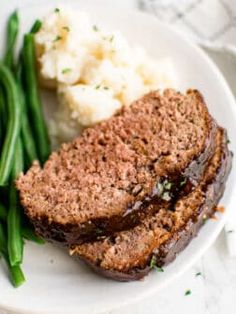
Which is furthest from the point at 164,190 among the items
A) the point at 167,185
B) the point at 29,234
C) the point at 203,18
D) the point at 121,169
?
the point at 203,18

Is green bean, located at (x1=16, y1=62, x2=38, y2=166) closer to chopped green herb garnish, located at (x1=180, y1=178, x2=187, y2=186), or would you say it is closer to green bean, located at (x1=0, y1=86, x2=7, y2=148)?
green bean, located at (x1=0, y1=86, x2=7, y2=148)

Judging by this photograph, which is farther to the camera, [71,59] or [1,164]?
[71,59]

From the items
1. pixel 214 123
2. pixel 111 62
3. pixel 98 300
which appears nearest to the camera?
pixel 98 300

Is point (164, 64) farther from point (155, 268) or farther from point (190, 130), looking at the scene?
point (155, 268)

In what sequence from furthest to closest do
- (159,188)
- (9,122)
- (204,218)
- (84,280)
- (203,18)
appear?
(203,18) < (9,122) < (204,218) < (84,280) < (159,188)

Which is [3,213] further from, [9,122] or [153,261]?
[153,261]

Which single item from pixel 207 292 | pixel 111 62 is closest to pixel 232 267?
pixel 207 292

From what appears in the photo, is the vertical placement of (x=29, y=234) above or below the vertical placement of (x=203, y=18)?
below

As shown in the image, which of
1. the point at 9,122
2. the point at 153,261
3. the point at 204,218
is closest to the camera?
the point at 153,261
